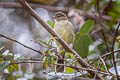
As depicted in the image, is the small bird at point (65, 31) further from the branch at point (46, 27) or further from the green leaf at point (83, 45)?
the branch at point (46, 27)

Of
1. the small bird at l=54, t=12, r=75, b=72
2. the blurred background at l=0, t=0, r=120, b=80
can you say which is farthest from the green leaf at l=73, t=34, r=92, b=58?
the blurred background at l=0, t=0, r=120, b=80

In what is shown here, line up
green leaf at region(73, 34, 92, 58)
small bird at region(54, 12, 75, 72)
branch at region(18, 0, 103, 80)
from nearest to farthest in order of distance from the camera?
branch at region(18, 0, 103, 80), green leaf at region(73, 34, 92, 58), small bird at region(54, 12, 75, 72)

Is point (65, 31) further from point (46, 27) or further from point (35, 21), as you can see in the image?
point (35, 21)

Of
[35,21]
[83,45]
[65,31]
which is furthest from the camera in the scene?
[35,21]

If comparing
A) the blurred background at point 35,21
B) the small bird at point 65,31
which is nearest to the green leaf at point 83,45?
the small bird at point 65,31

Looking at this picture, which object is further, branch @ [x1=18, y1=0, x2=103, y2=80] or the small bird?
the small bird

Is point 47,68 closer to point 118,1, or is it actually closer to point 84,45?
point 84,45

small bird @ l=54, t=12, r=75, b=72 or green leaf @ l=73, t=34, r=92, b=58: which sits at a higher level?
small bird @ l=54, t=12, r=75, b=72

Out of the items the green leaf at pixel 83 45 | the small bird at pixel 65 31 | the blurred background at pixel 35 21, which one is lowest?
the green leaf at pixel 83 45

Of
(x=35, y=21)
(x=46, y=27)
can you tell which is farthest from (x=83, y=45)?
(x=35, y=21)

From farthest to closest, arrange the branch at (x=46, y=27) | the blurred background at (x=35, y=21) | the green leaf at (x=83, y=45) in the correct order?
the blurred background at (x=35, y=21), the green leaf at (x=83, y=45), the branch at (x=46, y=27)

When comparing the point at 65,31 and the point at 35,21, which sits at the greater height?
the point at 35,21

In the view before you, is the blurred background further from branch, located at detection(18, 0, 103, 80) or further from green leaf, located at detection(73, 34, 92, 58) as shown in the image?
branch, located at detection(18, 0, 103, 80)

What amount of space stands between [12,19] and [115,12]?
5.18 ft
